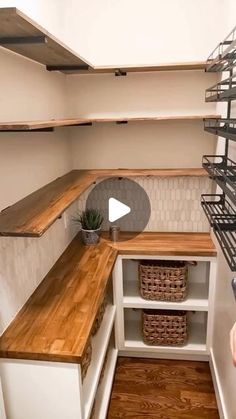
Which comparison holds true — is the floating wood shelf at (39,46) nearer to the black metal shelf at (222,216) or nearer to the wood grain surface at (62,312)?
the black metal shelf at (222,216)

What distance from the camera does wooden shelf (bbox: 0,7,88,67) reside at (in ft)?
3.16

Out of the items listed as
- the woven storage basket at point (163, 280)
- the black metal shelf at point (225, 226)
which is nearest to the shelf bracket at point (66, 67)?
the black metal shelf at point (225, 226)

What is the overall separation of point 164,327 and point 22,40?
191 cm

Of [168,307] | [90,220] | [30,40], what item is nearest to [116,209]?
[90,220]

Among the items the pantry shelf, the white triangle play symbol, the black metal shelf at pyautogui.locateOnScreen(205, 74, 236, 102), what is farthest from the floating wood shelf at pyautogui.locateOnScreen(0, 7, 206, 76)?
the pantry shelf

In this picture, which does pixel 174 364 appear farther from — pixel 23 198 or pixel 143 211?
pixel 23 198

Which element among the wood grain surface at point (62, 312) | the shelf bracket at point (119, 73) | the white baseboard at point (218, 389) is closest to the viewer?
the wood grain surface at point (62, 312)

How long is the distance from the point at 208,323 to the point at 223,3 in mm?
2032

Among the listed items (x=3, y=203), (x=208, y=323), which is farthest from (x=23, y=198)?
(x=208, y=323)

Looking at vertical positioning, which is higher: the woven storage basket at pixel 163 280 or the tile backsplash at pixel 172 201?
the tile backsplash at pixel 172 201

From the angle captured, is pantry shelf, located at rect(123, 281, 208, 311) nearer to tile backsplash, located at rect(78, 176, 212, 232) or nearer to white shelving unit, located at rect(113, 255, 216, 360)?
white shelving unit, located at rect(113, 255, 216, 360)
